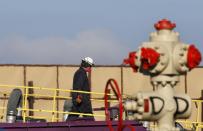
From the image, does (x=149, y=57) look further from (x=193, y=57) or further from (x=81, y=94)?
(x=81, y=94)

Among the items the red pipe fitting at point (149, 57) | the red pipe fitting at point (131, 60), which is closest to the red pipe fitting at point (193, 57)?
the red pipe fitting at point (149, 57)

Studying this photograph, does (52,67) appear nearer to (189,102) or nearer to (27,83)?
(27,83)

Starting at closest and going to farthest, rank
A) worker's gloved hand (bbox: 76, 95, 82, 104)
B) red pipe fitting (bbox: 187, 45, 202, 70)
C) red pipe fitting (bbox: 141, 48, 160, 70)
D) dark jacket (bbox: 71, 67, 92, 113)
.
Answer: red pipe fitting (bbox: 141, 48, 160, 70) → red pipe fitting (bbox: 187, 45, 202, 70) → worker's gloved hand (bbox: 76, 95, 82, 104) → dark jacket (bbox: 71, 67, 92, 113)

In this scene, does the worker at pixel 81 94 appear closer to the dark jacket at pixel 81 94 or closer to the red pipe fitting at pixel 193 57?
the dark jacket at pixel 81 94

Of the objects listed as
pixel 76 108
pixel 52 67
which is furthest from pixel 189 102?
pixel 52 67

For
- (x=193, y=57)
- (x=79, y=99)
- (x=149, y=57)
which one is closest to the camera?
(x=149, y=57)

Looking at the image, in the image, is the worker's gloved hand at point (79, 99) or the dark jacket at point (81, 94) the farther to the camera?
the dark jacket at point (81, 94)

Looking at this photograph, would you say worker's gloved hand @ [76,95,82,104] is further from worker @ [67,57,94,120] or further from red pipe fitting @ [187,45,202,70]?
red pipe fitting @ [187,45,202,70]

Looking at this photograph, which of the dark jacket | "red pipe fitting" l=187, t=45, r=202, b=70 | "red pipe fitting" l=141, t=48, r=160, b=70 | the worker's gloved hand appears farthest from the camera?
the dark jacket

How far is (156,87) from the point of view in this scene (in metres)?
7.47

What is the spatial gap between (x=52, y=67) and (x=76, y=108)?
1130 centimetres

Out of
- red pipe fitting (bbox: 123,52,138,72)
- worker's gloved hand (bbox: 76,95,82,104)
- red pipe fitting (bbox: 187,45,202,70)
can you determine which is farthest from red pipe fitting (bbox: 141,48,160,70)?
worker's gloved hand (bbox: 76,95,82,104)

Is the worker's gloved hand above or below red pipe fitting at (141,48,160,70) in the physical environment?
below

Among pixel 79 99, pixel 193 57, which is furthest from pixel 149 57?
pixel 79 99
